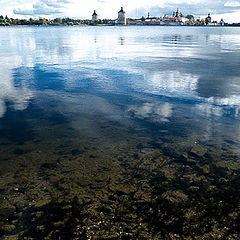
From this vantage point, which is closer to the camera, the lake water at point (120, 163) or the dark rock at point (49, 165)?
the lake water at point (120, 163)

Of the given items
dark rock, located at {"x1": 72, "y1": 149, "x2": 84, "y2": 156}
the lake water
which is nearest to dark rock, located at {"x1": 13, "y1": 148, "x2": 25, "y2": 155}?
the lake water

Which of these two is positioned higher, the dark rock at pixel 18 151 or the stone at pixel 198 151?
the dark rock at pixel 18 151

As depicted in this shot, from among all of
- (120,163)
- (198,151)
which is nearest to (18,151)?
(120,163)

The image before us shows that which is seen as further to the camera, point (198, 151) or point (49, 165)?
point (198, 151)

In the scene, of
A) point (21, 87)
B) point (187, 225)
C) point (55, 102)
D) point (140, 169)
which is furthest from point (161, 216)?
point (21, 87)

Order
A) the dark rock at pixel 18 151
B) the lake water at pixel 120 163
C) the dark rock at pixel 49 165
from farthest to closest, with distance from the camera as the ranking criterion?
1. the dark rock at pixel 18 151
2. the dark rock at pixel 49 165
3. the lake water at pixel 120 163

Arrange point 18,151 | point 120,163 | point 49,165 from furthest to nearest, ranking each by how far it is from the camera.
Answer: point 18,151
point 120,163
point 49,165

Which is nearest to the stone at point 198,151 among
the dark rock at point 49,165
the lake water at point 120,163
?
the lake water at point 120,163

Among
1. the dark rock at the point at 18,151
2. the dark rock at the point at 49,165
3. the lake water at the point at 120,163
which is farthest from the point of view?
the dark rock at the point at 18,151

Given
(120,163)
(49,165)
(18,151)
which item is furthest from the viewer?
(18,151)

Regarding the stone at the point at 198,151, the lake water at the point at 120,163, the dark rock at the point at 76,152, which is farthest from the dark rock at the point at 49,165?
the stone at the point at 198,151

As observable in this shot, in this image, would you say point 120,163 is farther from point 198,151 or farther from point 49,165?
point 198,151

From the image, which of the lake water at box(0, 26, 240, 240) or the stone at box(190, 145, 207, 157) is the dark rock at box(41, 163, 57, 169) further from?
the stone at box(190, 145, 207, 157)

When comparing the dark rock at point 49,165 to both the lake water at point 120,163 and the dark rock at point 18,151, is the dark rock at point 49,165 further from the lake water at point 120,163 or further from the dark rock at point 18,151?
the dark rock at point 18,151
